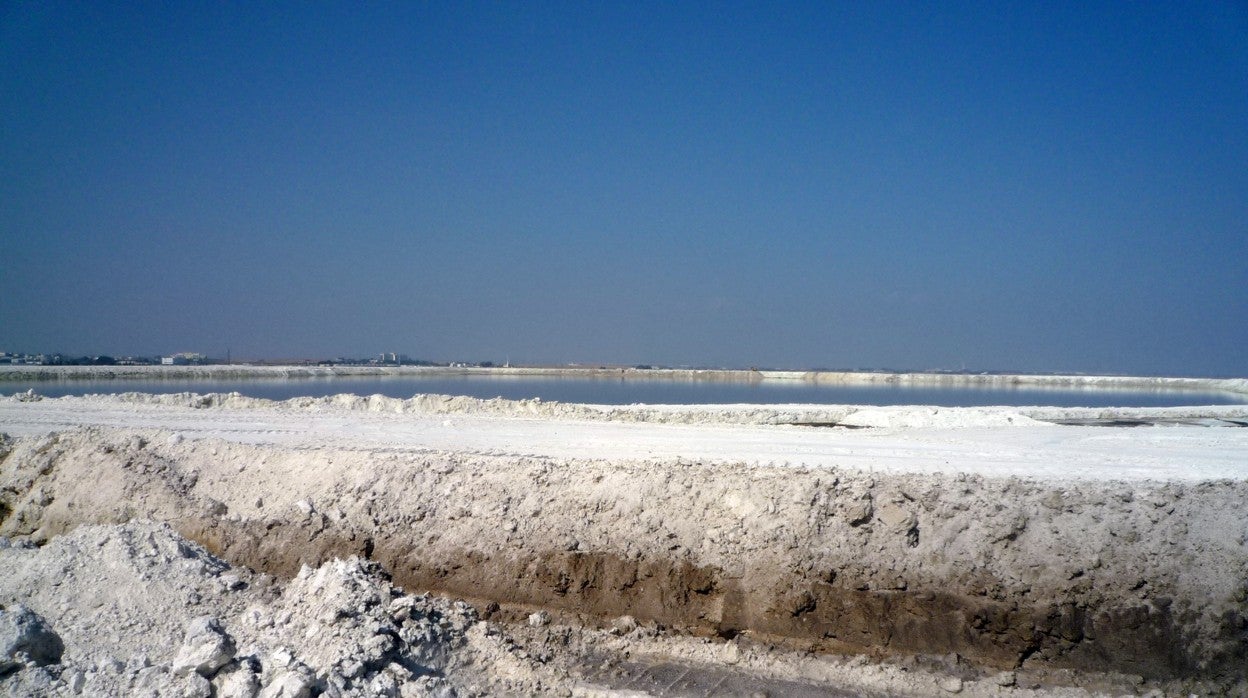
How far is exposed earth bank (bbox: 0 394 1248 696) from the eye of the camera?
7.69 meters

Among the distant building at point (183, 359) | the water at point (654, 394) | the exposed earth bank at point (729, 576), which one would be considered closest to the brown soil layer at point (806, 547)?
the exposed earth bank at point (729, 576)

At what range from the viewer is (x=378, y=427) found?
1777 cm

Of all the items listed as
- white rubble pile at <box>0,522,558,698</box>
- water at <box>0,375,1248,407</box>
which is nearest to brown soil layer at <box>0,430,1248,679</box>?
white rubble pile at <box>0,522,558,698</box>

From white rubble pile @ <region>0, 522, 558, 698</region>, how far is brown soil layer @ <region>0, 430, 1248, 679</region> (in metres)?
1.09

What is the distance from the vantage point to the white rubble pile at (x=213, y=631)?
665cm

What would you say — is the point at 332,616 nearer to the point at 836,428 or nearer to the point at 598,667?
the point at 598,667

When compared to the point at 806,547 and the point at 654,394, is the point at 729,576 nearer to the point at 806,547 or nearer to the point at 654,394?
the point at 806,547

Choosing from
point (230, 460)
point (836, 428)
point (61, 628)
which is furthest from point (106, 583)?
point (836, 428)

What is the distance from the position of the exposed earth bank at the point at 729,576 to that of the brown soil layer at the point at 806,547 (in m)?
0.03

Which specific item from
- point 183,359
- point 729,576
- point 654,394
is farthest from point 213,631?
point 183,359

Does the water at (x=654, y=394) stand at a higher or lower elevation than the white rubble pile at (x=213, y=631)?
higher

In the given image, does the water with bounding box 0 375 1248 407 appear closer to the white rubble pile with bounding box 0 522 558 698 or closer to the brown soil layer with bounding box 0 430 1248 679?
the brown soil layer with bounding box 0 430 1248 679

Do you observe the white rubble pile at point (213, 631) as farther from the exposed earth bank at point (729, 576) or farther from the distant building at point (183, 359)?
the distant building at point (183, 359)

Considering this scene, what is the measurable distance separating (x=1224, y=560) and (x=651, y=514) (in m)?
6.49
